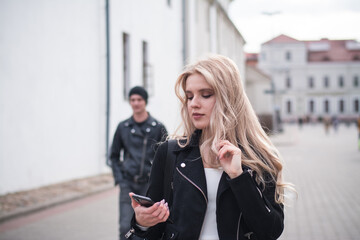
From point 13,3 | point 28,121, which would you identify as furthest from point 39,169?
point 13,3

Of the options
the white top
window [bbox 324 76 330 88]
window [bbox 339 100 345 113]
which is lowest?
the white top

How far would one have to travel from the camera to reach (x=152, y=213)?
2.04 metres

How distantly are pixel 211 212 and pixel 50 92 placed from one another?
927 centimetres

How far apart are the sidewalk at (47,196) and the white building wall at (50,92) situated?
36 centimetres

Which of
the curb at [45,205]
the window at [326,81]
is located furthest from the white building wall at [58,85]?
the window at [326,81]

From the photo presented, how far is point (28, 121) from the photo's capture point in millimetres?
9992

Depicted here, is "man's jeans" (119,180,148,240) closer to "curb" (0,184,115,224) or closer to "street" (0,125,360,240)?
"street" (0,125,360,240)

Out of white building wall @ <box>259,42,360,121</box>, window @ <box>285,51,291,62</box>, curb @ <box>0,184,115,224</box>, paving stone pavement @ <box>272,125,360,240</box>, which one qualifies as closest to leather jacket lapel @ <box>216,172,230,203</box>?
paving stone pavement @ <box>272,125,360,240</box>

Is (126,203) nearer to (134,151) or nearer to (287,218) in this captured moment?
(134,151)

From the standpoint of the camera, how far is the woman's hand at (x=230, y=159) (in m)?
2.04

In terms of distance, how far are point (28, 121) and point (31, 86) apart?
2.52ft

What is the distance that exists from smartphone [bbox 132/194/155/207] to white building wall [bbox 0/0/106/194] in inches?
305

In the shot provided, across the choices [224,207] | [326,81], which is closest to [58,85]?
[224,207]

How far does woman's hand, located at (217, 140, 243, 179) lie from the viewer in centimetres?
204
